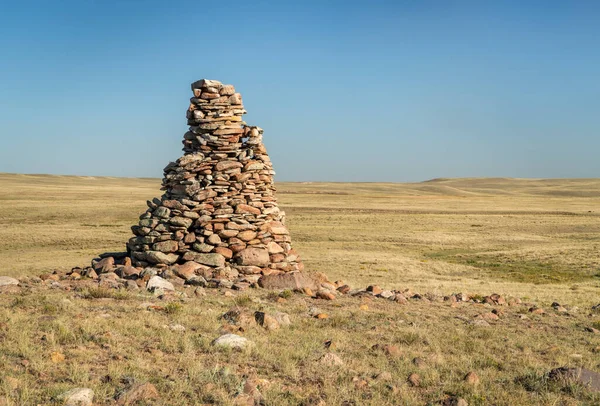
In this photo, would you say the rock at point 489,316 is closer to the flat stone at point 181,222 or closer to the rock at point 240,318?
the rock at point 240,318

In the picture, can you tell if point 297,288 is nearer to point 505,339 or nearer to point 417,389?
point 505,339

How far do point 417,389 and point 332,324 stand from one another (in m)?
3.39

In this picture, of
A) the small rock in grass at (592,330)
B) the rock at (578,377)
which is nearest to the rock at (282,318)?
the rock at (578,377)

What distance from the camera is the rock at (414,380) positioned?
8.05m

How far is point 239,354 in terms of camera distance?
8812 mm

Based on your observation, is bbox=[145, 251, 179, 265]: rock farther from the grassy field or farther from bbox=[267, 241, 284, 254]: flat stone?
the grassy field

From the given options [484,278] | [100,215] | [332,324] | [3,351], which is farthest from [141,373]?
[100,215]

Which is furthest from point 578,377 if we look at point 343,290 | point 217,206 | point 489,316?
A: point 217,206

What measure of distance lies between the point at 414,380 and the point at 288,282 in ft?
25.1

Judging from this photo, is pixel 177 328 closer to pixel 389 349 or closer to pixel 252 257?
pixel 389 349

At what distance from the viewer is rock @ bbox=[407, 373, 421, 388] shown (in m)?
8.05

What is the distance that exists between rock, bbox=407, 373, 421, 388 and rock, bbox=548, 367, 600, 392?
6.28 feet

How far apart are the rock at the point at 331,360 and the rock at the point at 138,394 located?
2635 mm

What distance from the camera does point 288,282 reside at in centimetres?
1550
